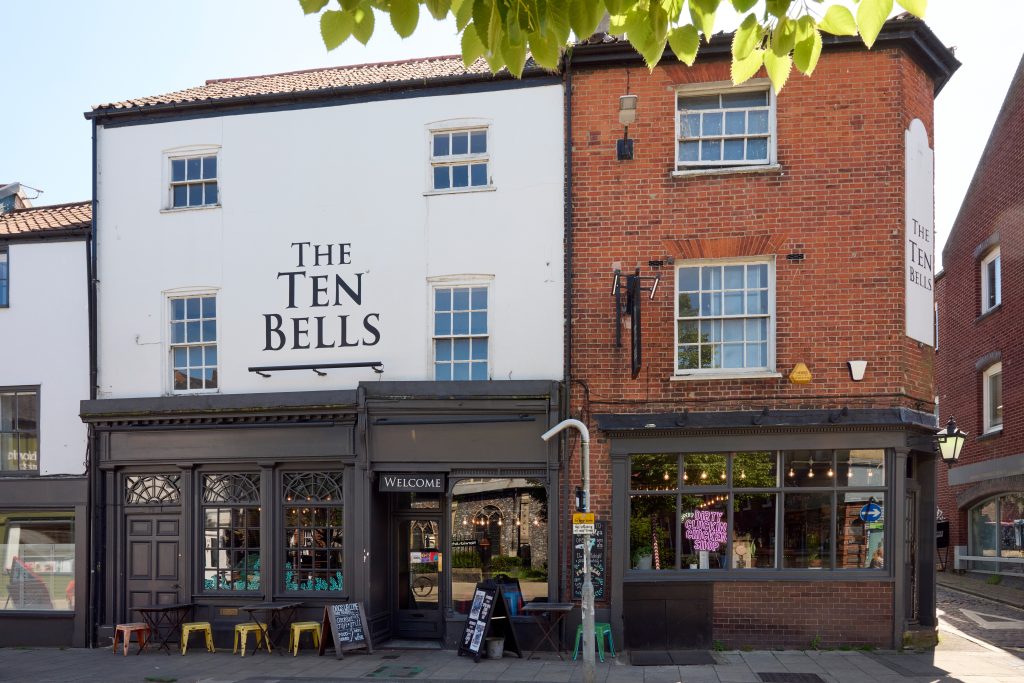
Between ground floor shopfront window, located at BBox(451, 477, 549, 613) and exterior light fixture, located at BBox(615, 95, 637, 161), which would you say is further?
ground floor shopfront window, located at BBox(451, 477, 549, 613)

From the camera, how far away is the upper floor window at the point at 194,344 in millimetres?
14852

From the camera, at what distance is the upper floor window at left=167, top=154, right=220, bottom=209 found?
1509cm

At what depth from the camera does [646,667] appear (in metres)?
12.1

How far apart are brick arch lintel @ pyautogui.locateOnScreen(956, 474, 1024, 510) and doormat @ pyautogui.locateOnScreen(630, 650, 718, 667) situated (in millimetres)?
10780

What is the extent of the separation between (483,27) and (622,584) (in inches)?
402

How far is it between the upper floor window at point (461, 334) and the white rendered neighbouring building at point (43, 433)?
20.2ft

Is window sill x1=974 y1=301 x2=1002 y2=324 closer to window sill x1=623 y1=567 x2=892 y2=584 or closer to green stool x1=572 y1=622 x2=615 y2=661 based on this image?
window sill x1=623 y1=567 x2=892 y2=584

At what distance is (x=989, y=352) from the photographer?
70.4ft

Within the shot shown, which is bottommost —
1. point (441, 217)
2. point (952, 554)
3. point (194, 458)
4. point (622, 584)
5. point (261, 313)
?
point (952, 554)

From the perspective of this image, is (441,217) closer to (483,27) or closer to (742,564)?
(742,564)

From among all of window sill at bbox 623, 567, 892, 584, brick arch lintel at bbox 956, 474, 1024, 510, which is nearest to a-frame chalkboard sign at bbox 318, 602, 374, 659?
window sill at bbox 623, 567, 892, 584

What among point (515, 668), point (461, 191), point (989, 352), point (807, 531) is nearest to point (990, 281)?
point (989, 352)

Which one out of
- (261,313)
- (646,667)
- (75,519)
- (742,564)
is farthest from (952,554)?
(75,519)

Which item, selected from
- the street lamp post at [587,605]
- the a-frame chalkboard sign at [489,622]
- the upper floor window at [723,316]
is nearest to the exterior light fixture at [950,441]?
the upper floor window at [723,316]
